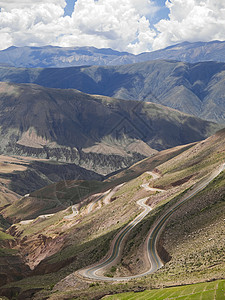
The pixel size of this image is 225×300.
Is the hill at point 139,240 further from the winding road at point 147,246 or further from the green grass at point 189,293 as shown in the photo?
the green grass at point 189,293

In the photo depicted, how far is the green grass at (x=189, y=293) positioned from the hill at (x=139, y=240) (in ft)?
6.76

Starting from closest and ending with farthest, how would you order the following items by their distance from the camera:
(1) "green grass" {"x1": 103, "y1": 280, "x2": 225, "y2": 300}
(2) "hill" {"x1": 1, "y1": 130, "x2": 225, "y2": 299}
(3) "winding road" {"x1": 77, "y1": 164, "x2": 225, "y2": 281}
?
(1) "green grass" {"x1": 103, "y1": 280, "x2": 225, "y2": 300} < (2) "hill" {"x1": 1, "y1": 130, "x2": 225, "y2": 299} < (3) "winding road" {"x1": 77, "y1": 164, "x2": 225, "y2": 281}

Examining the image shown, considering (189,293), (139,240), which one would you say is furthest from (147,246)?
(189,293)

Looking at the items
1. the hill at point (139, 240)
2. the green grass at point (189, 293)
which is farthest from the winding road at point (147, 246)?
the green grass at point (189, 293)

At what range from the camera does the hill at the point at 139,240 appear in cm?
4675

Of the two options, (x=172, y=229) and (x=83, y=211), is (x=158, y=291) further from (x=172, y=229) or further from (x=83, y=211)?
(x=83, y=211)

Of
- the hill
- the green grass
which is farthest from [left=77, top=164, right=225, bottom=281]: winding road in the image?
the green grass

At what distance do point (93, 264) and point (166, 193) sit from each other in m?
35.7

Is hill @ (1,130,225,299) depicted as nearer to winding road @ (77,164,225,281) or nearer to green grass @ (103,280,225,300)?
winding road @ (77,164,225,281)

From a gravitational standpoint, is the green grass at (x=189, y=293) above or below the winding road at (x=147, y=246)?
above

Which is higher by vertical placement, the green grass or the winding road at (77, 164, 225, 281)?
the green grass

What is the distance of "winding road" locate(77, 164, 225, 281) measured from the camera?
5741cm

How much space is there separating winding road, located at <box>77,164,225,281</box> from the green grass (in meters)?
15.5

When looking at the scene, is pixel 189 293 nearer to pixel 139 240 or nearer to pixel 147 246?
pixel 147 246
